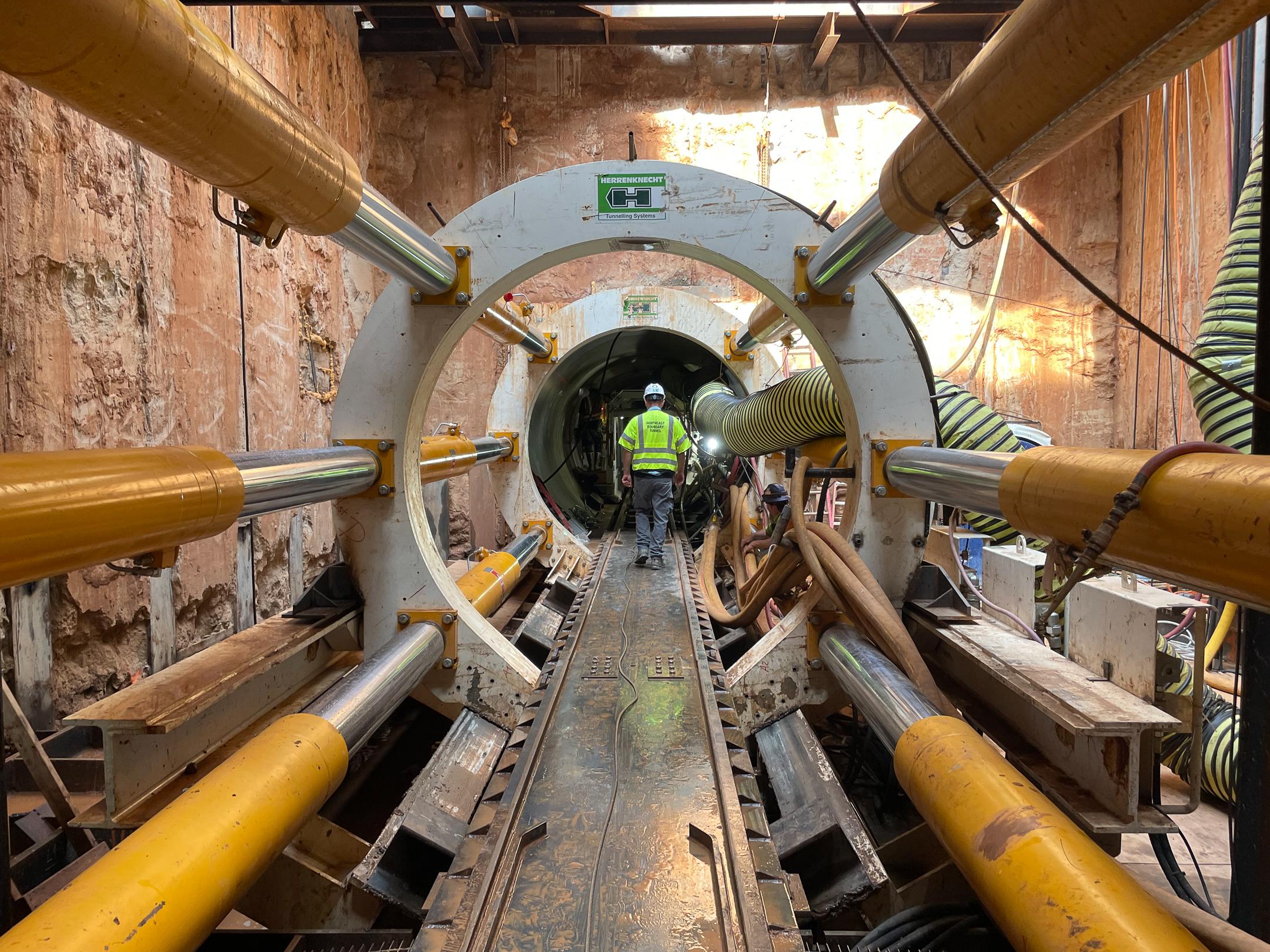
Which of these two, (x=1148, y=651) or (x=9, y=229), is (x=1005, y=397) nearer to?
(x=1148, y=651)

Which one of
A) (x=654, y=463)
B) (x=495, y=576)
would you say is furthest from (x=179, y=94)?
(x=654, y=463)

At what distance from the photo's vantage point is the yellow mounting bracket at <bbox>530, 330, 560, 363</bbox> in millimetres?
5574

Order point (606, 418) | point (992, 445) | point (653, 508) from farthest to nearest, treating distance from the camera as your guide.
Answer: point (606, 418) < point (653, 508) < point (992, 445)

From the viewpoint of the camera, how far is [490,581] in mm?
3801

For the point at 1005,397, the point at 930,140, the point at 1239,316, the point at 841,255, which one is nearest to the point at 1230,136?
the point at 1239,316

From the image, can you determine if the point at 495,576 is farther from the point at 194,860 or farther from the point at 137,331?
the point at 194,860

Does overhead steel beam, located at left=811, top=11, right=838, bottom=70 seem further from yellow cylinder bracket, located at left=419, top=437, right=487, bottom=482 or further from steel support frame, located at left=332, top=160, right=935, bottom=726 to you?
yellow cylinder bracket, located at left=419, top=437, right=487, bottom=482

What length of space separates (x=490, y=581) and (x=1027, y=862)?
119 inches

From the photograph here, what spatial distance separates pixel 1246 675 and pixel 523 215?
8.79ft

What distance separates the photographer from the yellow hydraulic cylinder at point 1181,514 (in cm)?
91

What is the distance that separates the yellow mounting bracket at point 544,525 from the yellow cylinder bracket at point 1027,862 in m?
4.16

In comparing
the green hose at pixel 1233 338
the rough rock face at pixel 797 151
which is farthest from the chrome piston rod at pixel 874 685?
the rough rock face at pixel 797 151

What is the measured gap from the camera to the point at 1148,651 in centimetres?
183

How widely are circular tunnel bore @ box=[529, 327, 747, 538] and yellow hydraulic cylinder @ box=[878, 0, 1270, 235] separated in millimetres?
4370
